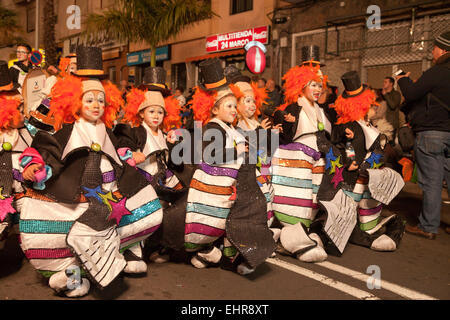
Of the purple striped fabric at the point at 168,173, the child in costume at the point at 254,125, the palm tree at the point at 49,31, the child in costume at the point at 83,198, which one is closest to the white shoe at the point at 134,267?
the child in costume at the point at 83,198

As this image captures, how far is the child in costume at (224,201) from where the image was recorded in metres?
3.81

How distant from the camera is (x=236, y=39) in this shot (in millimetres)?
15398

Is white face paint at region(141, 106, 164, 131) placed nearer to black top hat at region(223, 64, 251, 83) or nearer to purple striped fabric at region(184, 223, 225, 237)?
black top hat at region(223, 64, 251, 83)

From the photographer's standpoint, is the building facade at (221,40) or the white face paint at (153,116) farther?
the building facade at (221,40)

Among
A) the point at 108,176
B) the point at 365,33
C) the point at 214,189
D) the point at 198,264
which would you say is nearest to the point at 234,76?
the point at 214,189

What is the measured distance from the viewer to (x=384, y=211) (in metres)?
6.67

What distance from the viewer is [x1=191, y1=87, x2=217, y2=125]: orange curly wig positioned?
4.18m

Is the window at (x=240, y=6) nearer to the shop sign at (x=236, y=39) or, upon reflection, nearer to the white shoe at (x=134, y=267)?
the shop sign at (x=236, y=39)

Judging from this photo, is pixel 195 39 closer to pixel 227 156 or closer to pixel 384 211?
pixel 384 211

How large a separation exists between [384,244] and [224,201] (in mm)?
1927

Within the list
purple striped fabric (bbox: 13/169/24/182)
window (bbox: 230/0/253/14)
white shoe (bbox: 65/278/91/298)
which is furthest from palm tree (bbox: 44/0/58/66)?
white shoe (bbox: 65/278/91/298)

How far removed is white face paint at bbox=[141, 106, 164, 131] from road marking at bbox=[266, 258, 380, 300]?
174cm

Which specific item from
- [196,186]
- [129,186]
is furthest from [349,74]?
[129,186]

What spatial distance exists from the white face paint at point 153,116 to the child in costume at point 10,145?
1162 millimetres
